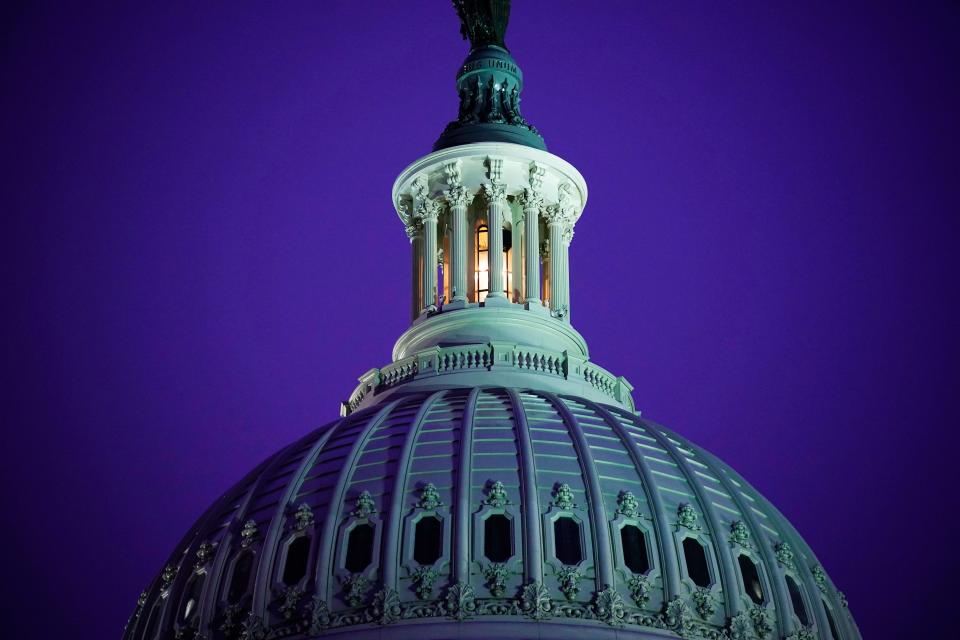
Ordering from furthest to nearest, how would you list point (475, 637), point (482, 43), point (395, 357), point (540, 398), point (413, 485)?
point (482, 43)
point (395, 357)
point (540, 398)
point (413, 485)
point (475, 637)

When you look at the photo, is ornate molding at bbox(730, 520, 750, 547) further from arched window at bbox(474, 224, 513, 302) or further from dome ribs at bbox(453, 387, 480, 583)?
arched window at bbox(474, 224, 513, 302)

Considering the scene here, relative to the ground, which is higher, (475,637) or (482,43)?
(482,43)

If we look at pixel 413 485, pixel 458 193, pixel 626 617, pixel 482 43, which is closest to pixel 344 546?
pixel 413 485

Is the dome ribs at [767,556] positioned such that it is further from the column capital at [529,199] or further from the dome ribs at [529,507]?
the column capital at [529,199]

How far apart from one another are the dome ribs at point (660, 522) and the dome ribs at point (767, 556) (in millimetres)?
2838

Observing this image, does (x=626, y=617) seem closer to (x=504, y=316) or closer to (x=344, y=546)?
(x=344, y=546)

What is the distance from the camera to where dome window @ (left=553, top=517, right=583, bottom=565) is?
7169cm

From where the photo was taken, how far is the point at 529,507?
72.6 m

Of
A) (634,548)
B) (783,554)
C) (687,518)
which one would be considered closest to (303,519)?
(634,548)

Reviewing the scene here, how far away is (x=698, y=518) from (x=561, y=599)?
6.07m

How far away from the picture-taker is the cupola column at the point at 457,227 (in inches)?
3410

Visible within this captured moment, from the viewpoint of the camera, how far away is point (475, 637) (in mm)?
69250

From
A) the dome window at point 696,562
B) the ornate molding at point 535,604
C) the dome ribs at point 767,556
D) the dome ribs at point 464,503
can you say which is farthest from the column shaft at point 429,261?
the ornate molding at point 535,604

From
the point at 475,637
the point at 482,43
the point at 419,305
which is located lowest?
the point at 475,637
